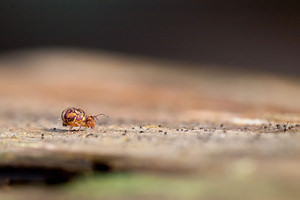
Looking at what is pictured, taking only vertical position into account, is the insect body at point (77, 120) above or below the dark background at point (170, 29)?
below

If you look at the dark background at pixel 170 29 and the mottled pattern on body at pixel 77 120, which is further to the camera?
the dark background at pixel 170 29

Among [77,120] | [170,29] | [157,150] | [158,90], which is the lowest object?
[157,150]

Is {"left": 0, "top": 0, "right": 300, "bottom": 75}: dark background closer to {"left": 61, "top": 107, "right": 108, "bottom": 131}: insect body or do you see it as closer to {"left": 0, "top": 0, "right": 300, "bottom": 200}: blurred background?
{"left": 0, "top": 0, "right": 300, "bottom": 200}: blurred background

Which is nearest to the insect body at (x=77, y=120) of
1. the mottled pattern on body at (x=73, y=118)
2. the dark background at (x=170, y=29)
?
the mottled pattern on body at (x=73, y=118)

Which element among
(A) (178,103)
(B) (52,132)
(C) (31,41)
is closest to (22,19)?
(C) (31,41)

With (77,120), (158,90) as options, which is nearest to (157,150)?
(77,120)

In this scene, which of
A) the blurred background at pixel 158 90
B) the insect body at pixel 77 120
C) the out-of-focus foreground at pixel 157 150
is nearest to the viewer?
the out-of-focus foreground at pixel 157 150

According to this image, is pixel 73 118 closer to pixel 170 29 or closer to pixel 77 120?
pixel 77 120

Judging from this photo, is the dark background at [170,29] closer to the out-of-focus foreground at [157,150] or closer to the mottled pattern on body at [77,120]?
the out-of-focus foreground at [157,150]
